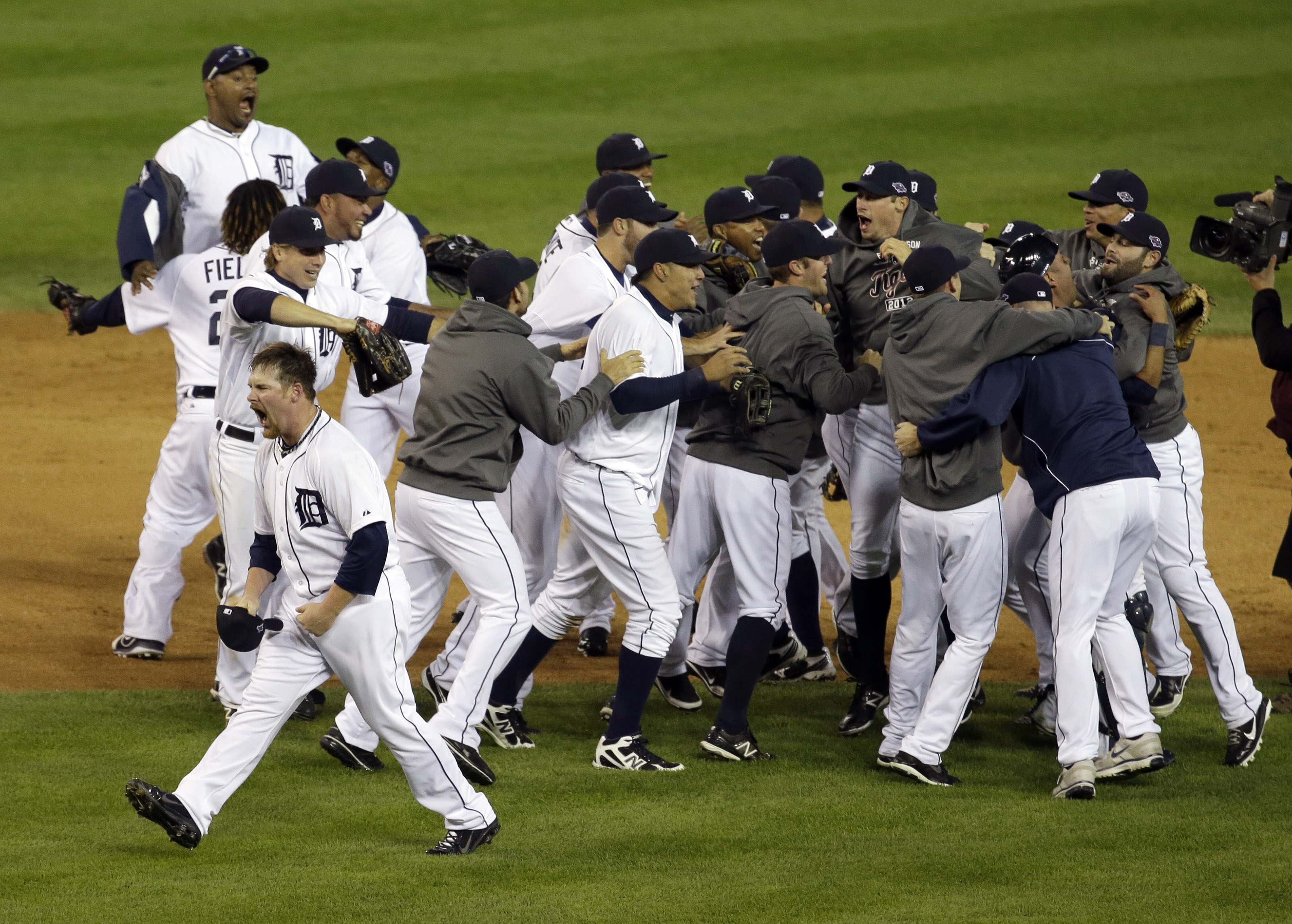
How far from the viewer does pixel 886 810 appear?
5.73 meters

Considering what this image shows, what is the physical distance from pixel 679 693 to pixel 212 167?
342 cm

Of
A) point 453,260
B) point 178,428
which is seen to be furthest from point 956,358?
point 178,428

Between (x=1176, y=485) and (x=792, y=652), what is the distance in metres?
1.99

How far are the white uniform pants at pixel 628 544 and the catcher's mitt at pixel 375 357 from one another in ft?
2.52

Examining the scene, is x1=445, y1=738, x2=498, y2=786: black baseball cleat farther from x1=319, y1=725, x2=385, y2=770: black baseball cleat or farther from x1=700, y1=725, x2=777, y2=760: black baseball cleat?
x1=700, y1=725, x2=777, y2=760: black baseball cleat

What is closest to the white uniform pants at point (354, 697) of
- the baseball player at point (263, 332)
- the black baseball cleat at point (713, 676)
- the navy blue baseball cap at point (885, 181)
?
the baseball player at point (263, 332)

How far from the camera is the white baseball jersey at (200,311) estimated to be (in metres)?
7.22

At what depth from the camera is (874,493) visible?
6781mm

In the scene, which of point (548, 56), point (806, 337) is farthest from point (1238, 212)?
point (548, 56)

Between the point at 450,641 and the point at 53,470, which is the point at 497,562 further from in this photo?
the point at 53,470

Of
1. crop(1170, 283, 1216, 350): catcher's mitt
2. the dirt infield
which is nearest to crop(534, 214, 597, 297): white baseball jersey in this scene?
the dirt infield

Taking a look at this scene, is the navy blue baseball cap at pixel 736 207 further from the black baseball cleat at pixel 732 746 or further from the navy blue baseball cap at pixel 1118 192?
the black baseball cleat at pixel 732 746

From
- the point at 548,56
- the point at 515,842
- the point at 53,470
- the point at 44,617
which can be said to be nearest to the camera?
the point at 515,842

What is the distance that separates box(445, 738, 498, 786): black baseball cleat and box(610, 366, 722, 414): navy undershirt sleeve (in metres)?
1.40
